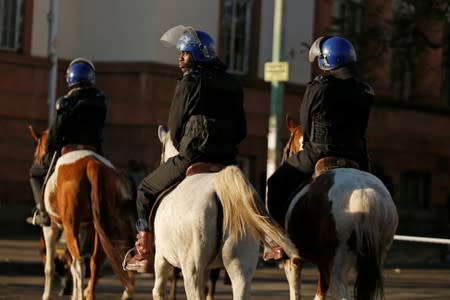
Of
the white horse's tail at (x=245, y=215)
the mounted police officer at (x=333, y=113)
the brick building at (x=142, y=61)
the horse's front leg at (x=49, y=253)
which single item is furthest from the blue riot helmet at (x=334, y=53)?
the brick building at (x=142, y=61)

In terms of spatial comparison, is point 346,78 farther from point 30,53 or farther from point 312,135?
point 30,53

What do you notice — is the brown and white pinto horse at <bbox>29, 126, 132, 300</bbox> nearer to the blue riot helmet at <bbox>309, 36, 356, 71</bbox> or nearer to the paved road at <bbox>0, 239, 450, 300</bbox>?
the paved road at <bbox>0, 239, 450, 300</bbox>

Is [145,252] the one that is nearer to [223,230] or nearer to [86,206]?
[223,230]

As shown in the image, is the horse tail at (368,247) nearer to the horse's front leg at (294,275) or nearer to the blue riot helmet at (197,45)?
the horse's front leg at (294,275)

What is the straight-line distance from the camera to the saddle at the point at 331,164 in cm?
1068

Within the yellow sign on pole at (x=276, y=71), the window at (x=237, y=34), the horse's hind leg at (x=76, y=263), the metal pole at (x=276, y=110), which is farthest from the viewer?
the window at (x=237, y=34)

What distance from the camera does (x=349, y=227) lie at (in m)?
9.93

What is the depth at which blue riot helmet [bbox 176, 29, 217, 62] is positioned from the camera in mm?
10688

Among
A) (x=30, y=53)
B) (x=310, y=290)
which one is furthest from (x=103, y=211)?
(x=30, y=53)

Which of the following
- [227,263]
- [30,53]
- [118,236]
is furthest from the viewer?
[30,53]

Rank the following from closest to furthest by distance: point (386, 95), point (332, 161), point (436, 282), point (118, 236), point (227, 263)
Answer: point (227, 263) < point (332, 161) < point (118, 236) < point (436, 282) < point (386, 95)

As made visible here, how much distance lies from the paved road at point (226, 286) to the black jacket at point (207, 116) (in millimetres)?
5367

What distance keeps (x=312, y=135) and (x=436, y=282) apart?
10.1 metres

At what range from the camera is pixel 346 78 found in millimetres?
10828
